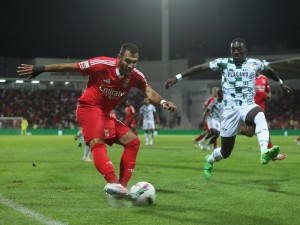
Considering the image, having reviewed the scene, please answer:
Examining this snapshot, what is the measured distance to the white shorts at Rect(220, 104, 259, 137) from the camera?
301 inches

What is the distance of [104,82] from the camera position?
599 cm

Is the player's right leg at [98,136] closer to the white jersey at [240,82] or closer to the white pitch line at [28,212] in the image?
the white pitch line at [28,212]

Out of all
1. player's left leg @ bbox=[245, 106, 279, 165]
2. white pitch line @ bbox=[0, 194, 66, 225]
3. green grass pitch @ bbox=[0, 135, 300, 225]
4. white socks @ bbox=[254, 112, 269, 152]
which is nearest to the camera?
white pitch line @ bbox=[0, 194, 66, 225]

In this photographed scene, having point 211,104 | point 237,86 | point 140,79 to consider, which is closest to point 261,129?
point 237,86

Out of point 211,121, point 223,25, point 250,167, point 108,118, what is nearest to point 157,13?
point 223,25

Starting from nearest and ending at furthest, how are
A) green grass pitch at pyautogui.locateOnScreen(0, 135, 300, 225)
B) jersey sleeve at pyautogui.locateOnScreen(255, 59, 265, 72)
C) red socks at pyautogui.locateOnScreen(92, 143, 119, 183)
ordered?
green grass pitch at pyautogui.locateOnScreen(0, 135, 300, 225) < red socks at pyautogui.locateOnScreen(92, 143, 119, 183) < jersey sleeve at pyautogui.locateOnScreen(255, 59, 265, 72)

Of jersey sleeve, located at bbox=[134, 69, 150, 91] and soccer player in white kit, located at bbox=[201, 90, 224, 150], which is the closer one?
jersey sleeve, located at bbox=[134, 69, 150, 91]

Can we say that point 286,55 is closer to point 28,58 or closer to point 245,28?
point 245,28

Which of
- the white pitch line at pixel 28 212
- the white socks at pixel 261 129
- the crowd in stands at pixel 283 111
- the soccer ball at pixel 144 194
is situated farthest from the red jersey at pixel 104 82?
the crowd in stands at pixel 283 111

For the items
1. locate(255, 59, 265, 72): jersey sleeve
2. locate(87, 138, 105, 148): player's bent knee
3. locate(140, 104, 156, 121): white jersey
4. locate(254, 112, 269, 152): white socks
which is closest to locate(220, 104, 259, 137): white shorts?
locate(254, 112, 269, 152): white socks

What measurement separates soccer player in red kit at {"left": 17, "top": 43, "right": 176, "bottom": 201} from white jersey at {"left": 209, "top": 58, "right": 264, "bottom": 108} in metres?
2.01

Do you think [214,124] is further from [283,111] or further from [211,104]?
[283,111]

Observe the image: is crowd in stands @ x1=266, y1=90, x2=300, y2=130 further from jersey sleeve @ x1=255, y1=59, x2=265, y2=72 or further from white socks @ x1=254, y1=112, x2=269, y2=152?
white socks @ x1=254, y1=112, x2=269, y2=152

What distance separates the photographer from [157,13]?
59.0 metres
